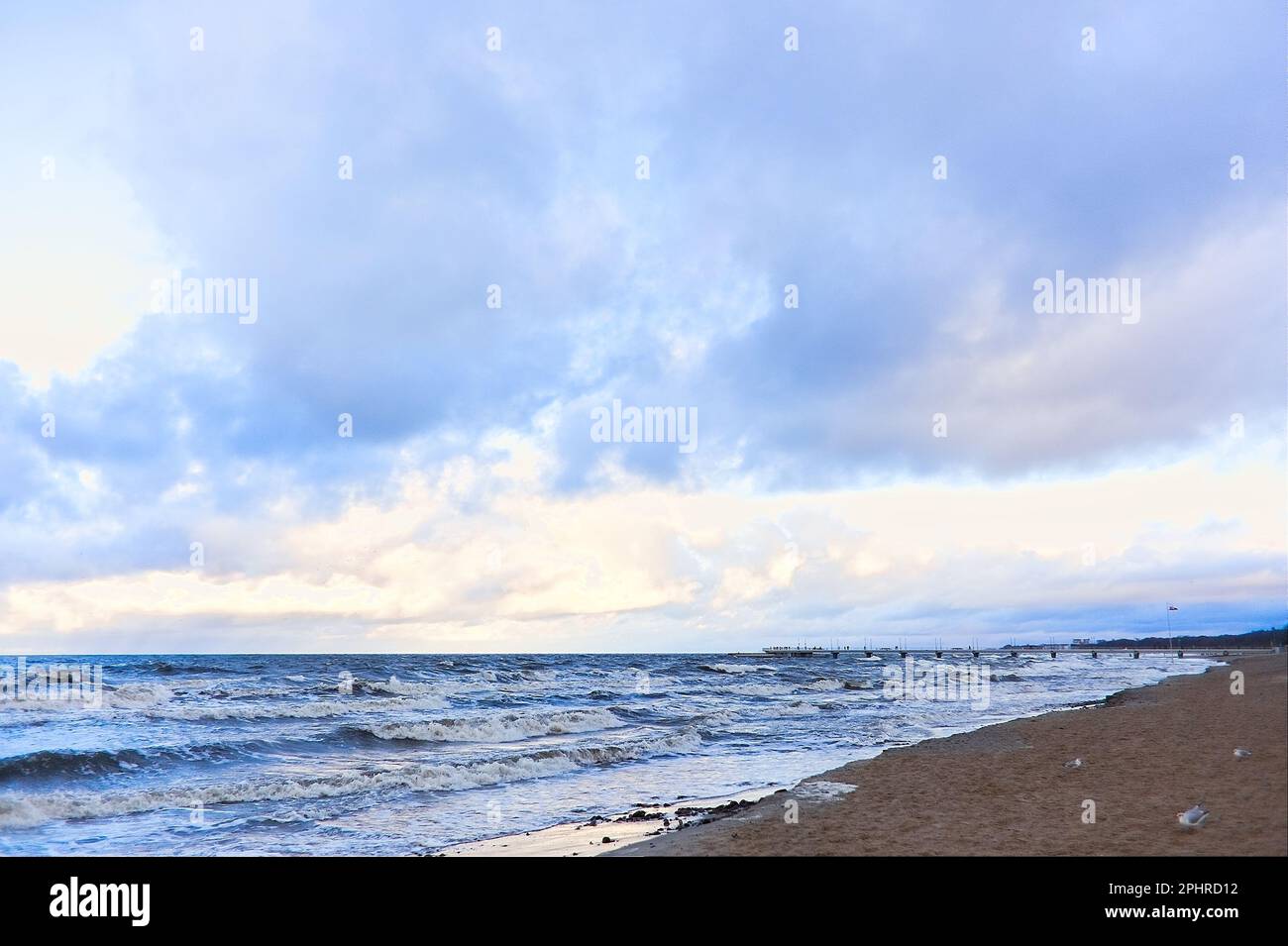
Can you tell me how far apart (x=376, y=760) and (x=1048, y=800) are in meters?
16.8

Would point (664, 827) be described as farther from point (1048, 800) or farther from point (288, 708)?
point (288, 708)

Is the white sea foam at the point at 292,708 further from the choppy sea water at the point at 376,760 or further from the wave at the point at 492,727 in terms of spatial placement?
the wave at the point at 492,727

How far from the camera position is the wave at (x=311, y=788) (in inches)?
593

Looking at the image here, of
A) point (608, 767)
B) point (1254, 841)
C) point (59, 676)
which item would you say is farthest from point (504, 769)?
point (59, 676)

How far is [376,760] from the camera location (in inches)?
850

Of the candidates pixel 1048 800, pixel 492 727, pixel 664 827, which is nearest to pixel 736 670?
pixel 492 727

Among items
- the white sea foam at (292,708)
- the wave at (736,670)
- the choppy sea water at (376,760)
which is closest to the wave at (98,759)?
the choppy sea water at (376,760)

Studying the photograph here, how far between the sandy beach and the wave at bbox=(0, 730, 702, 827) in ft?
24.4

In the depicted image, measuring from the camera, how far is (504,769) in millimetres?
19453

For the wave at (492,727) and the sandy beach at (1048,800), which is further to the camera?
the wave at (492,727)

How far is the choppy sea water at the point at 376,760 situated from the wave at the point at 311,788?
0.06 m
